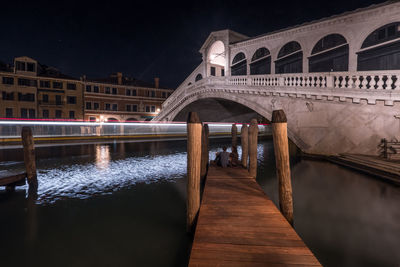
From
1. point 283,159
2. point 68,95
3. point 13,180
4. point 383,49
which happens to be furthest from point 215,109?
point 68,95

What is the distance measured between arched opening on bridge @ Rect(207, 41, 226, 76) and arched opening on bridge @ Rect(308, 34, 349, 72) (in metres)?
9.08

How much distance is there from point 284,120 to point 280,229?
1.78 metres

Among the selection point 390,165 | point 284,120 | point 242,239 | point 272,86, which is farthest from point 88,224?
point 272,86

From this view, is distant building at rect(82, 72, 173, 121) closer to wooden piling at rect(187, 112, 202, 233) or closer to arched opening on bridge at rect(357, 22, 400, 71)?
arched opening on bridge at rect(357, 22, 400, 71)

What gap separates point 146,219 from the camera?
4559 mm

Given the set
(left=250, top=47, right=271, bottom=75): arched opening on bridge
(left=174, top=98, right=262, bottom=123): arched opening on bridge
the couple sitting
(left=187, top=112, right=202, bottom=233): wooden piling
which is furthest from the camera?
(left=174, top=98, right=262, bottom=123): arched opening on bridge

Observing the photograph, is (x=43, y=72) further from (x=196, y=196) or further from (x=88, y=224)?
(x=196, y=196)

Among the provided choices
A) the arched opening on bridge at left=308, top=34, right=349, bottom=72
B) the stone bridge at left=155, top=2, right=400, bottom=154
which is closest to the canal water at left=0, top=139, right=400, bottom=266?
the stone bridge at left=155, top=2, right=400, bottom=154

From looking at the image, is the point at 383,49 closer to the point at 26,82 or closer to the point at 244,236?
the point at 244,236

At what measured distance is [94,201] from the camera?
18.2 feet

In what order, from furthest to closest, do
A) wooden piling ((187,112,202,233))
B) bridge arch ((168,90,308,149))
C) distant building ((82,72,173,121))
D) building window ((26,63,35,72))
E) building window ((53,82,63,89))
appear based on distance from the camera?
distant building ((82,72,173,121)) → building window ((53,82,63,89)) → building window ((26,63,35,72)) → bridge arch ((168,90,308,149)) → wooden piling ((187,112,202,233))

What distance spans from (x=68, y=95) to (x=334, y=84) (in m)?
30.1

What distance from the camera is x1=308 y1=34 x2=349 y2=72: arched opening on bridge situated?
12.6m

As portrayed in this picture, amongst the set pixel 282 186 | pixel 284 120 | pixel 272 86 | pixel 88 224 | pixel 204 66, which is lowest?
pixel 88 224
